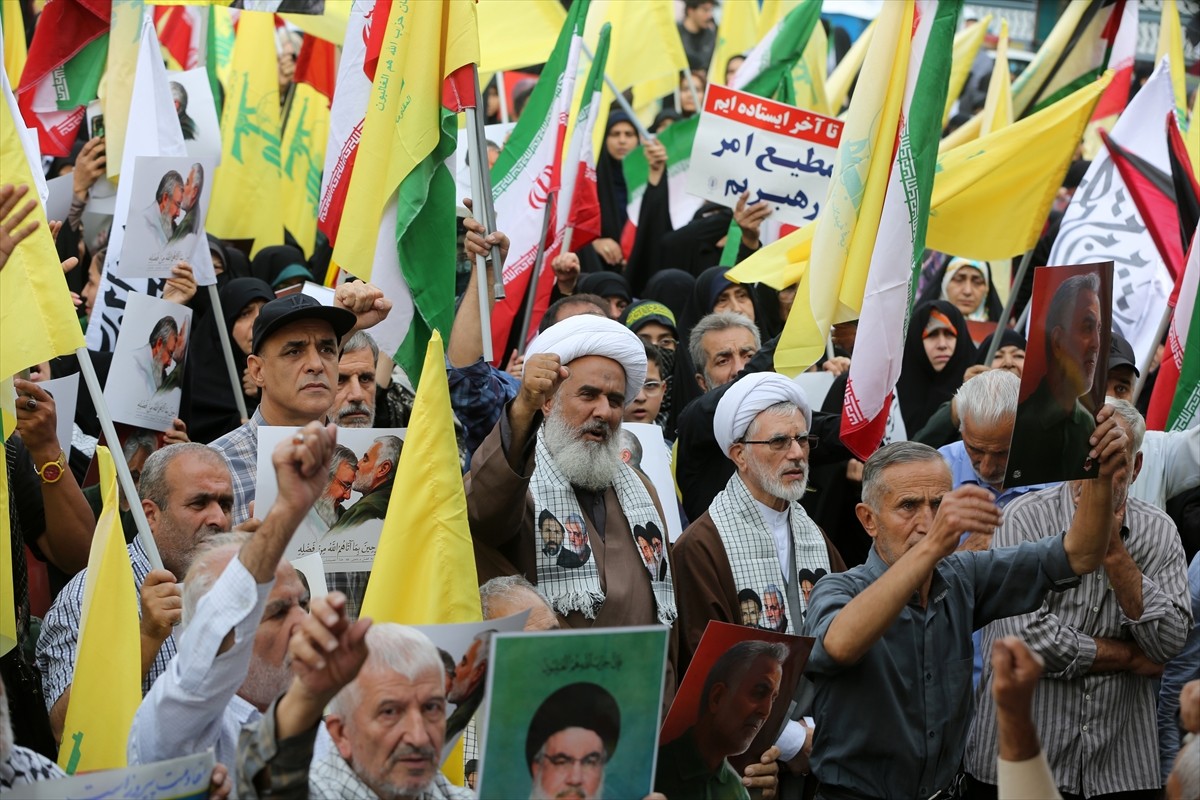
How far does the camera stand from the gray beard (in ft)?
17.4

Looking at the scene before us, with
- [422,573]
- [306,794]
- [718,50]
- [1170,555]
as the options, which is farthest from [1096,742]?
[718,50]

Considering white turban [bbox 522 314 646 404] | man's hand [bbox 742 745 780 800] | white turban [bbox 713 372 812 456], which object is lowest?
man's hand [bbox 742 745 780 800]

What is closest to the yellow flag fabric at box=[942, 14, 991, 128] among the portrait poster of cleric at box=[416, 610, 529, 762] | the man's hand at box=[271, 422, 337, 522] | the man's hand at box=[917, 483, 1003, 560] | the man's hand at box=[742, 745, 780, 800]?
the man's hand at box=[742, 745, 780, 800]

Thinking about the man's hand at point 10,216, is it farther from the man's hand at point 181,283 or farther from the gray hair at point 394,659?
the man's hand at point 181,283

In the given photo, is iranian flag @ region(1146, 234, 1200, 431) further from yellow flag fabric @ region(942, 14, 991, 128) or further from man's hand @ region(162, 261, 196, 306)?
yellow flag fabric @ region(942, 14, 991, 128)

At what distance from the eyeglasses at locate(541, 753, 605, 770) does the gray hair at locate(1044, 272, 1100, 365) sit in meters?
1.87

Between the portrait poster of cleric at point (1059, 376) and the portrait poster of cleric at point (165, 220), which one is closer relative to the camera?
the portrait poster of cleric at point (1059, 376)

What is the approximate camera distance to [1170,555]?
18.1 ft

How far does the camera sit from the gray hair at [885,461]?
16.6 feet

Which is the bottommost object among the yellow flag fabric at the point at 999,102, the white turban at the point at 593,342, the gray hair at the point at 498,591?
the gray hair at the point at 498,591

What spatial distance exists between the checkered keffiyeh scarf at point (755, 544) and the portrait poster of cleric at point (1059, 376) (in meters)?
1.08

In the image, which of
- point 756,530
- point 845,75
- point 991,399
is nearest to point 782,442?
point 756,530

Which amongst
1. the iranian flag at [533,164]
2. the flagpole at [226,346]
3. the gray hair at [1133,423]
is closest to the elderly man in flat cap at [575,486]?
the gray hair at [1133,423]

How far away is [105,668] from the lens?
4164mm
